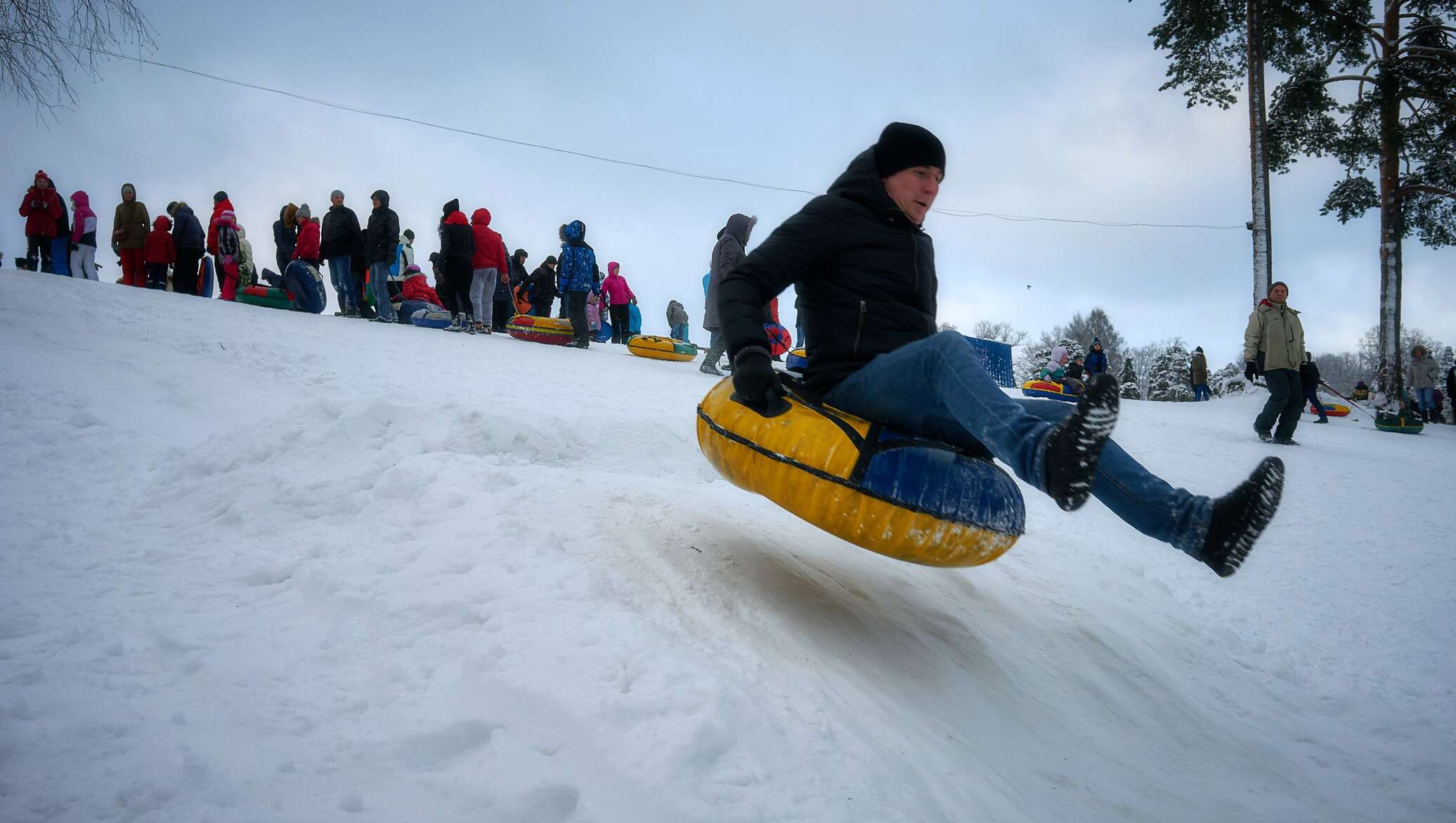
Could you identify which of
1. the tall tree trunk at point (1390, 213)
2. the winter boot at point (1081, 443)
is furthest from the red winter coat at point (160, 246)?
the tall tree trunk at point (1390, 213)

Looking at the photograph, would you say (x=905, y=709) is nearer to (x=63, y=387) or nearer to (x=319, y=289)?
(x=63, y=387)

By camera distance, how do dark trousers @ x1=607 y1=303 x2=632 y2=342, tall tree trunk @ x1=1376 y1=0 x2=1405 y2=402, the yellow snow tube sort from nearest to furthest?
the yellow snow tube < tall tree trunk @ x1=1376 y1=0 x2=1405 y2=402 < dark trousers @ x1=607 y1=303 x2=632 y2=342

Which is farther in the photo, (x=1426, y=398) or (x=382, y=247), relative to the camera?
(x=1426, y=398)

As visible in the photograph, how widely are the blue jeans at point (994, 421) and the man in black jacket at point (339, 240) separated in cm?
1012

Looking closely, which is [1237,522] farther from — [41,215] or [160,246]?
[41,215]

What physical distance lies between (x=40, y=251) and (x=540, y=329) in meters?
7.76

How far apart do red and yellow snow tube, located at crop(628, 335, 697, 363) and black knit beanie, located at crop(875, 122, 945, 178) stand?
881 centimetres

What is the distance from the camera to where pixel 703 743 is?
1.50 metres

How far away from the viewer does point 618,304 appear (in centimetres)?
1523

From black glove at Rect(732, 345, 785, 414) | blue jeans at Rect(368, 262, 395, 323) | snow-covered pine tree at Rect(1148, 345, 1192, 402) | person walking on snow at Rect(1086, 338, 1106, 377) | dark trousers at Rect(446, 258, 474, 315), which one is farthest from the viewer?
snow-covered pine tree at Rect(1148, 345, 1192, 402)

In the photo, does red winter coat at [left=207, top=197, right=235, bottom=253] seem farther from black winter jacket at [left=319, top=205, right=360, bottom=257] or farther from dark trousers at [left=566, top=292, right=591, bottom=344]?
dark trousers at [left=566, top=292, right=591, bottom=344]

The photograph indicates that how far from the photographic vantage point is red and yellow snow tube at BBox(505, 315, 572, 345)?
36.0 ft

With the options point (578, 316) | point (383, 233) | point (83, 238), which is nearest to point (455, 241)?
point (383, 233)

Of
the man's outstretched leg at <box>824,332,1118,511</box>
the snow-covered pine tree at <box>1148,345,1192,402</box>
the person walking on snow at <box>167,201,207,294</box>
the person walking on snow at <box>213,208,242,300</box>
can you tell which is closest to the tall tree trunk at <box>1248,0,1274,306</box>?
the man's outstretched leg at <box>824,332,1118,511</box>
